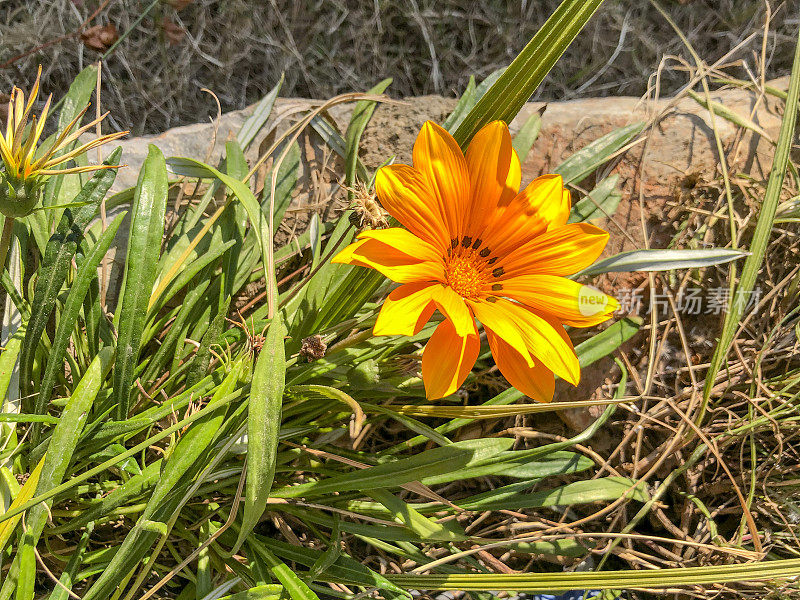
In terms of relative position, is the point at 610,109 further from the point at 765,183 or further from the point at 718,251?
the point at 718,251

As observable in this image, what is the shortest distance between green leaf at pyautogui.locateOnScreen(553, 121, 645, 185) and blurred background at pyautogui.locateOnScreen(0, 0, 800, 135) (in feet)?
1.75

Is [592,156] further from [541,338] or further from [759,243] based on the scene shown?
[541,338]

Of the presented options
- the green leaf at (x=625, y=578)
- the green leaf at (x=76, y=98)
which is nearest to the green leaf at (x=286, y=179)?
the green leaf at (x=76, y=98)

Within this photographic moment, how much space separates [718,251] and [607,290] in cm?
29

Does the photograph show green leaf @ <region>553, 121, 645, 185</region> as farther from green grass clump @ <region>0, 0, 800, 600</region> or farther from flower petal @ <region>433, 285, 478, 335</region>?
flower petal @ <region>433, 285, 478, 335</region>

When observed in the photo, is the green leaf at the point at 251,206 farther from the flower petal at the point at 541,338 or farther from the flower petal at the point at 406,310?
the flower petal at the point at 541,338

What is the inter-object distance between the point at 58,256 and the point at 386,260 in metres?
0.59

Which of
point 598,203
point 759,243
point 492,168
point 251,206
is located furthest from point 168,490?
point 759,243

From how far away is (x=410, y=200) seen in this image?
958 mm

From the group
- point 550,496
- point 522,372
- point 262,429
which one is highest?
point 522,372

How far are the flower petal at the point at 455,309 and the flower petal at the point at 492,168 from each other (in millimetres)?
154

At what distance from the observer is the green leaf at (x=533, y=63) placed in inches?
38.9

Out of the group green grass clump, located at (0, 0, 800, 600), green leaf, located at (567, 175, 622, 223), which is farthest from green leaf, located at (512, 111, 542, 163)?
green leaf, located at (567, 175, 622, 223)

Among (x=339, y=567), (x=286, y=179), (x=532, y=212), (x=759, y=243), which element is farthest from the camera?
(x=286, y=179)
